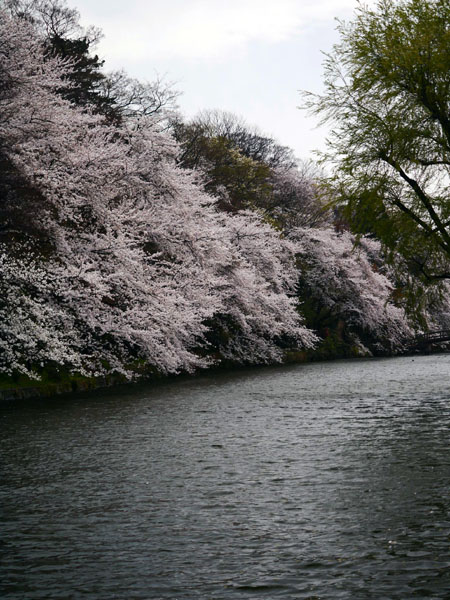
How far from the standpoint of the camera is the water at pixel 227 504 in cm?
709

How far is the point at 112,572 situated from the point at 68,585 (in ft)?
1.54

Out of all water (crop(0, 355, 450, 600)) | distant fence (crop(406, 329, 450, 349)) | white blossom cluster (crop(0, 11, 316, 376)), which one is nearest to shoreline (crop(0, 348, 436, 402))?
white blossom cluster (crop(0, 11, 316, 376))

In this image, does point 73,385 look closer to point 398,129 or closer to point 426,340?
point 398,129

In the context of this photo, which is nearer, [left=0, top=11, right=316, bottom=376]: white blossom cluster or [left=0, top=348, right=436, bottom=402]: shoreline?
[left=0, top=348, right=436, bottom=402]: shoreline

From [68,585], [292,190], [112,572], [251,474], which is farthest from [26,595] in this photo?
A: [292,190]

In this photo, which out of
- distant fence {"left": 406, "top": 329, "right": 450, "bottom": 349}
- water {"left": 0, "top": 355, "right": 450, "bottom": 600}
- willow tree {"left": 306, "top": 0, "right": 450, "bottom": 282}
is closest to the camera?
water {"left": 0, "top": 355, "right": 450, "bottom": 600}

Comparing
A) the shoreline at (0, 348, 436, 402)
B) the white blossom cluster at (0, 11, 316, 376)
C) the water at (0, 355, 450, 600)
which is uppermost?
the white blossom cluster at (0, 11, 316, 376)

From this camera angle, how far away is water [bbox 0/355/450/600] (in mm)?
7086

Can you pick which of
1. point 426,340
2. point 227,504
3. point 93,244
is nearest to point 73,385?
point 93,244

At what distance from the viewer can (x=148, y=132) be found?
127 ft

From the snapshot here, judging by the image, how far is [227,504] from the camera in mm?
10109

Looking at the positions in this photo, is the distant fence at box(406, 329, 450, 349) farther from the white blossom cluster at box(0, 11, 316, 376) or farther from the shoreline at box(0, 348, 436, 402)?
the shoreline at box(0, 348, 436, 402)

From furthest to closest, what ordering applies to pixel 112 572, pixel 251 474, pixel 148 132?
pixel 148 132 → pixel 251 474 → pixel 112 572

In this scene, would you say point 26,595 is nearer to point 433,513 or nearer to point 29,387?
point 433,513
